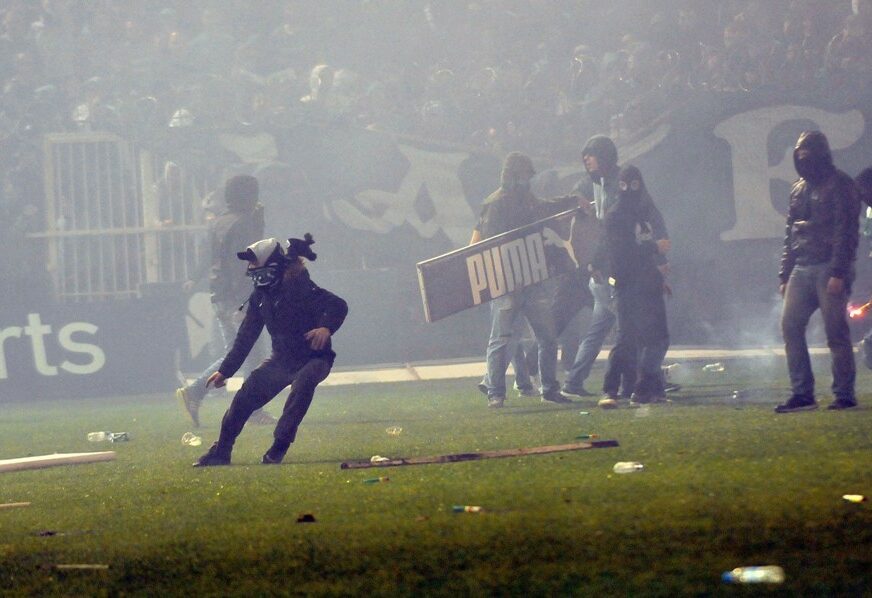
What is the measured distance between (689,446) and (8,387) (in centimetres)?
1193

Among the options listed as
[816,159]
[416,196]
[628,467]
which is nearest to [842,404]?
[816,159]

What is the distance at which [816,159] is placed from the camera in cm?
843

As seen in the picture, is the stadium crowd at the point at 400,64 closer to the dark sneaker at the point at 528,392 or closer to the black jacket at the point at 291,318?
the dark sneaker at the point at 528,392

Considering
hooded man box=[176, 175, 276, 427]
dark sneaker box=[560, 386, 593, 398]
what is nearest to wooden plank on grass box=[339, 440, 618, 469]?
hooded man box=[176, 175, 276, 427]

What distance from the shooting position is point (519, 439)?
27.6 ft

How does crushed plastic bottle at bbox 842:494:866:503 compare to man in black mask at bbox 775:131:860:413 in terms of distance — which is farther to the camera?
man in black mask at bbox 775:131:860:413

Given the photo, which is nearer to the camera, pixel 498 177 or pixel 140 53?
pixel 498 177

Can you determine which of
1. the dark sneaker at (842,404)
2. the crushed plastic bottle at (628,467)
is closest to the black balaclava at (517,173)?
the dark sneaker at (842,404)

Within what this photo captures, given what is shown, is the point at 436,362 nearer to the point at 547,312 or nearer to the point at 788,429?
the point at 547,312

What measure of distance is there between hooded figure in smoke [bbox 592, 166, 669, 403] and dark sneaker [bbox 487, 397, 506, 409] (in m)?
1.25

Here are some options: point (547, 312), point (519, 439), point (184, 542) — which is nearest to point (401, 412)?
point (547, 312)

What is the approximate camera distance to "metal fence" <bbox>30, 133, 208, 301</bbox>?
1867 cm

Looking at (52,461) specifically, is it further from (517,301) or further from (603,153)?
(603,153)

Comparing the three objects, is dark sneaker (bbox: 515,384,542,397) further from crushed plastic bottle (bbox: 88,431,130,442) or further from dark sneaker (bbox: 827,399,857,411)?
dark sneaker (bbox: 827,399,857,411)
